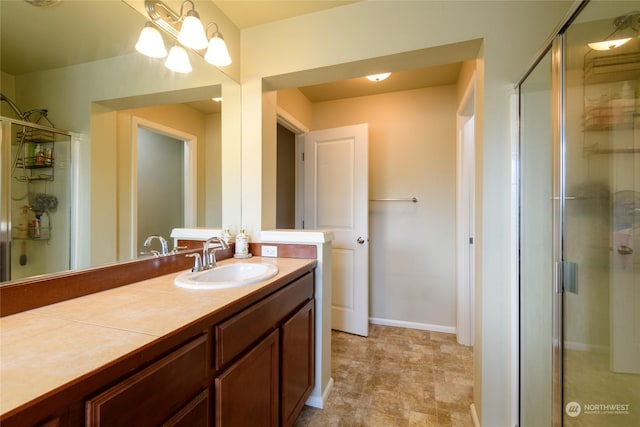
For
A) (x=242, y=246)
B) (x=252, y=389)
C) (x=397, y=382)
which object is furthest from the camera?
(x=397, y=382)

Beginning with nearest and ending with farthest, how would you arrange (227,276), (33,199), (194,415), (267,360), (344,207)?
(194,415) < (33,199) < (267,360) < (227,276) < (344,207)

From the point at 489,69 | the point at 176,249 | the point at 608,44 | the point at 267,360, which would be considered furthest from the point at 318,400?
the point at 608,44

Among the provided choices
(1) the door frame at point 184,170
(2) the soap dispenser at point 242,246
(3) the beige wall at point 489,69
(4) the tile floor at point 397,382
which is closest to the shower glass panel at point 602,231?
(3) the beige wall at point 489,69

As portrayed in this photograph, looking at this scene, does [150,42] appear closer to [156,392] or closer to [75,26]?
[75,26]

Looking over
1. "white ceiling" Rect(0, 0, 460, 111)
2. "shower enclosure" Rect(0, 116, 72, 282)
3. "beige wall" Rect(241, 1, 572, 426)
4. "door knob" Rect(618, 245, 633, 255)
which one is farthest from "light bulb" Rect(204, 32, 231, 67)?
"door knob" Rect(618, 245, 633, 255)

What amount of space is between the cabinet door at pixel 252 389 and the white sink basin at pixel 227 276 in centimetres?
25

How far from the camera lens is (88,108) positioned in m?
1.02

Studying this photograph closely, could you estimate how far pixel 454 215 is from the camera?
8.25 ft

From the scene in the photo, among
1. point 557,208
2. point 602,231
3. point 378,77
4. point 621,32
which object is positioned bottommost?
point 602,231

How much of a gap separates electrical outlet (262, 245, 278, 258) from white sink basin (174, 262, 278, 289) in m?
0.23

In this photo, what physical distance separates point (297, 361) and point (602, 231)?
1719mm

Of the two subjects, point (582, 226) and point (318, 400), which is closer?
point (582, 226)

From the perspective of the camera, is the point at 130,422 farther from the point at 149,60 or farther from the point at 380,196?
the point at 380,196

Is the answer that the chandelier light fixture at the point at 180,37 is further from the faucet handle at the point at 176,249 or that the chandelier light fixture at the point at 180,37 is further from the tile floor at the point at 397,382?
the tile floor at the point at 397,382
